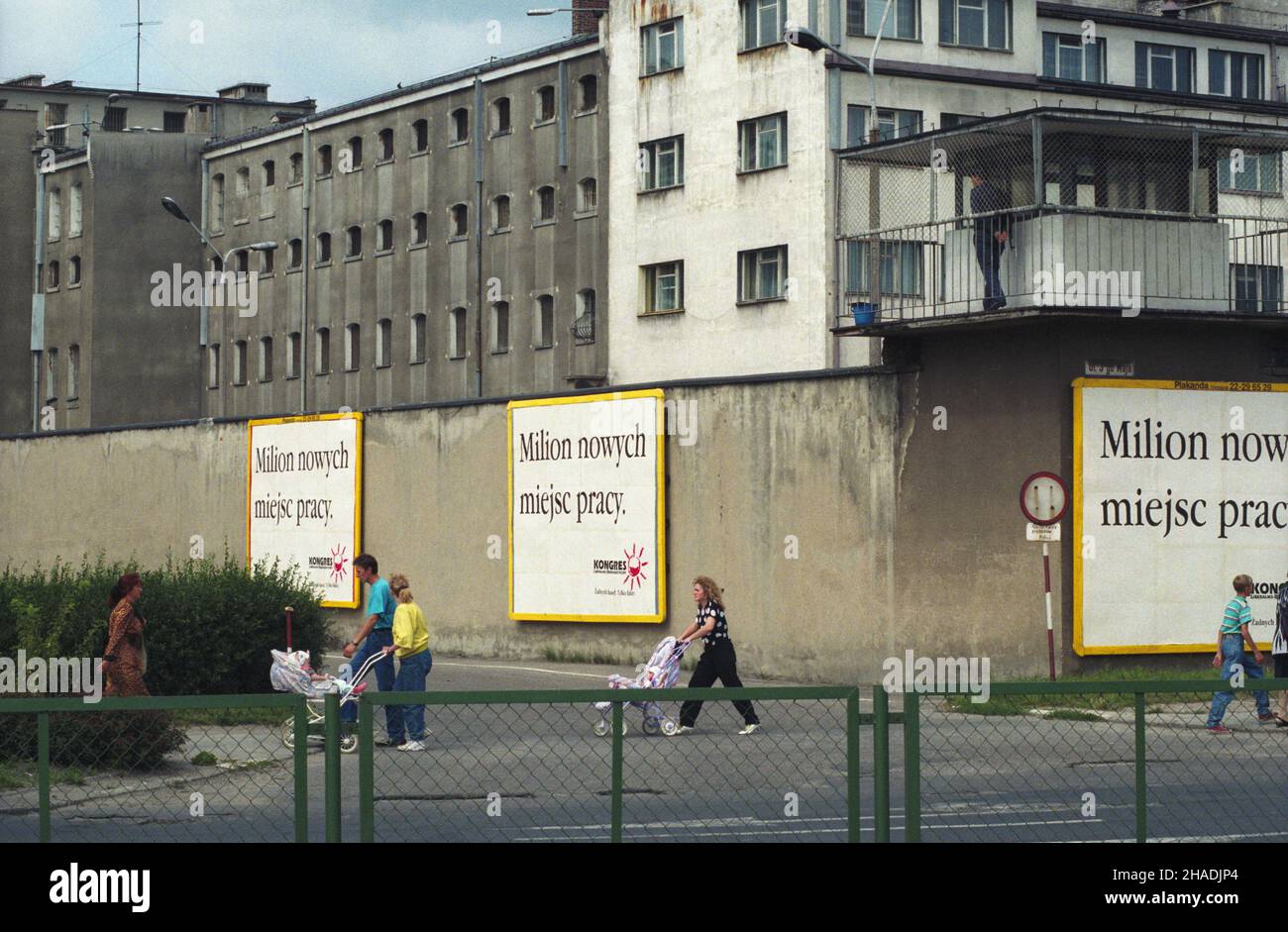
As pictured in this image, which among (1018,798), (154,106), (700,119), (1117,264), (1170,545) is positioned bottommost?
(1018,798)

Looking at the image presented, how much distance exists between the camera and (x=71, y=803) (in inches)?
441

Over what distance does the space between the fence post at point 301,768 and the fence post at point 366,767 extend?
23 cm

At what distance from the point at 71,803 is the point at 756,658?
18090 mm

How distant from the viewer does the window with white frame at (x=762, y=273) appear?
50.6 metres

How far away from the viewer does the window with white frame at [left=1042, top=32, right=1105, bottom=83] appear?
61.7m

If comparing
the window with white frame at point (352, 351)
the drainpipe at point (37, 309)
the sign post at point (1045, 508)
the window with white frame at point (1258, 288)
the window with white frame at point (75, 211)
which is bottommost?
the sign post at point (1045, 508)

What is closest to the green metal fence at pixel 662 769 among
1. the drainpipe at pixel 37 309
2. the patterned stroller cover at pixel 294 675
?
the patterned stroller cover at pixel 294 675

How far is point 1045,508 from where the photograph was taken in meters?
25.5

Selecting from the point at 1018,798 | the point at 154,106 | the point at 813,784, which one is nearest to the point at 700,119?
the point at 1018,798

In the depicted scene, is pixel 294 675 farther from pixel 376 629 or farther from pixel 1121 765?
pixel 1121 765

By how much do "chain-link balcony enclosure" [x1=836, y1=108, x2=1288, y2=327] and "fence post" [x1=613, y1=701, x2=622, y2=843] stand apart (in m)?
16.4

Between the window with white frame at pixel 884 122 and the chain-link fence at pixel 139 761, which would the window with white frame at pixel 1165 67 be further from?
the chain-link fence at pixel 139 761

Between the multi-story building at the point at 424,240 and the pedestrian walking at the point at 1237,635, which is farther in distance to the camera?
the multi-story building at the point at 424,240
